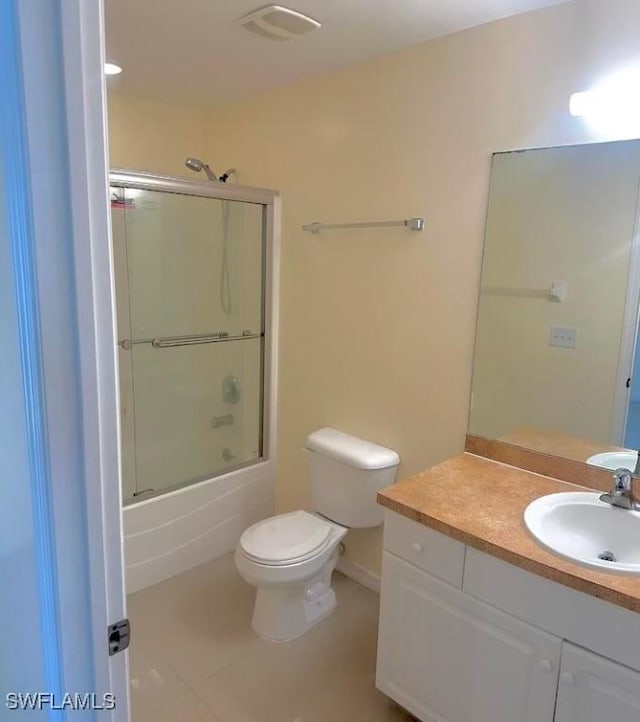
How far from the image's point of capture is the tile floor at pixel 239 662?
1872 millimetres

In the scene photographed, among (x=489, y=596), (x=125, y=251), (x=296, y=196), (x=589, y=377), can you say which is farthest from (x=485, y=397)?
(x=125, y=251)

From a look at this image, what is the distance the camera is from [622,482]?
1.61m

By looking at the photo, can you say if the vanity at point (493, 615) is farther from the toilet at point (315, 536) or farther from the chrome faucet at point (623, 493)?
the toilet at point (315, 536)

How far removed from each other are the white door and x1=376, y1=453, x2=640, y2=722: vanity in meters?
1.00

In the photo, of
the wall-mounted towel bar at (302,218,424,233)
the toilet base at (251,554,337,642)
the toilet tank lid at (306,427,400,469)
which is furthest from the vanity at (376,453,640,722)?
the wall-mounted towel bar at (302,218,424,233)

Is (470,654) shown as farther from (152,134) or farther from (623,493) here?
(152,134)

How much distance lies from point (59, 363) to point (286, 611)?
6.19 ft

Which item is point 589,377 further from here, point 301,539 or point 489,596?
point 301,539

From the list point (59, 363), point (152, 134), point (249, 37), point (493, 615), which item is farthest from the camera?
point (152, 134)

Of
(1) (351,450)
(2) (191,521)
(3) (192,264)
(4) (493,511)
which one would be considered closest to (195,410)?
(2) (191,521)

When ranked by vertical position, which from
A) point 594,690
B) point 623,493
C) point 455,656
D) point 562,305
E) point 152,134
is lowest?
point 455,656

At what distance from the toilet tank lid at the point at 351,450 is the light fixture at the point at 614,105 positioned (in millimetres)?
1452

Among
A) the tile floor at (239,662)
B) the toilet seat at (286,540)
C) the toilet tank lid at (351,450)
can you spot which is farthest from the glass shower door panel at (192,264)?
the tile floor at (239,662)

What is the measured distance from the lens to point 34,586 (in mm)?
789
